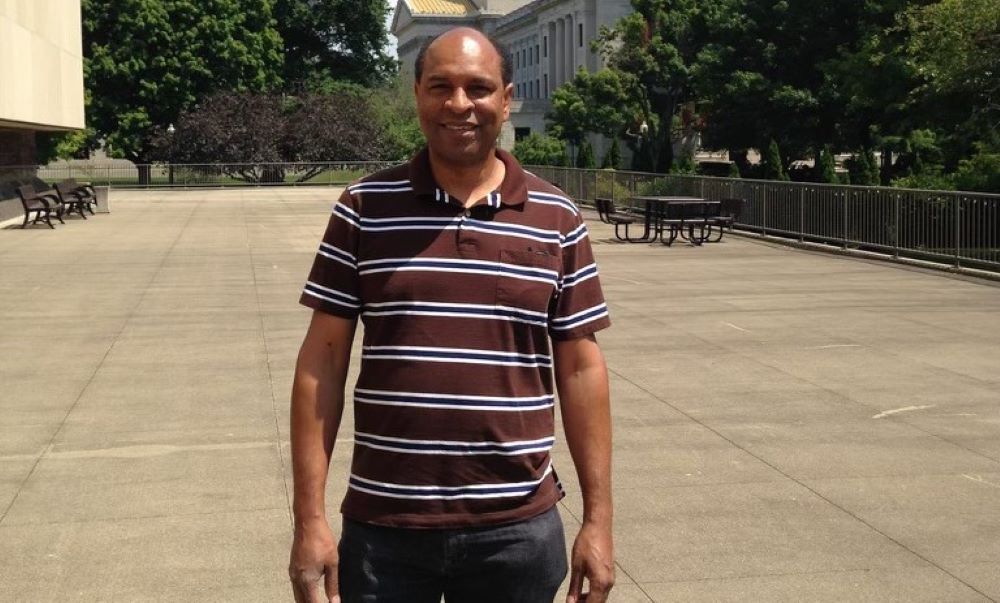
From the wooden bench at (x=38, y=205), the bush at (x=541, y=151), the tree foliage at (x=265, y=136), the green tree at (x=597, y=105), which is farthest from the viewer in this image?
the tree foliage at (x=265, y=136)

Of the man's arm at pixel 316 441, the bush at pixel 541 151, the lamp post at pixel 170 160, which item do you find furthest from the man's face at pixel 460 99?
the lamp post at pixel 170 160

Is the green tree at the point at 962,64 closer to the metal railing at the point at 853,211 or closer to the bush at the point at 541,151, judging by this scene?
the metal railing at the point at 853,211

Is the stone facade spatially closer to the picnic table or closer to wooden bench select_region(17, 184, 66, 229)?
wooden bench select_region(17, 184, 66, 229)

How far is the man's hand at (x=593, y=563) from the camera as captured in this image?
10.3ft

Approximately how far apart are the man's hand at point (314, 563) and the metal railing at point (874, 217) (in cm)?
1637

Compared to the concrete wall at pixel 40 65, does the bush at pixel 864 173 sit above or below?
below

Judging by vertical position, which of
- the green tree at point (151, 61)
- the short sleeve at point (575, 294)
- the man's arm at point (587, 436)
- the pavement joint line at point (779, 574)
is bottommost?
the pavement joint line at point (779, 574)

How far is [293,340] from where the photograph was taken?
13.0 m

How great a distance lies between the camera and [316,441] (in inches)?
125

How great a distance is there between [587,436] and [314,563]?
2.20ft

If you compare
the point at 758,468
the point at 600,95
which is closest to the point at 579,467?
the point at 758,468

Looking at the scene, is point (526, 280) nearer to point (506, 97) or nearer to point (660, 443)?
point (506, 97)

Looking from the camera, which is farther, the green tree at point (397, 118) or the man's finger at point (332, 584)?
the green tree at point (397, 118)

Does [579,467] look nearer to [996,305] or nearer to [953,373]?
[953,373]
